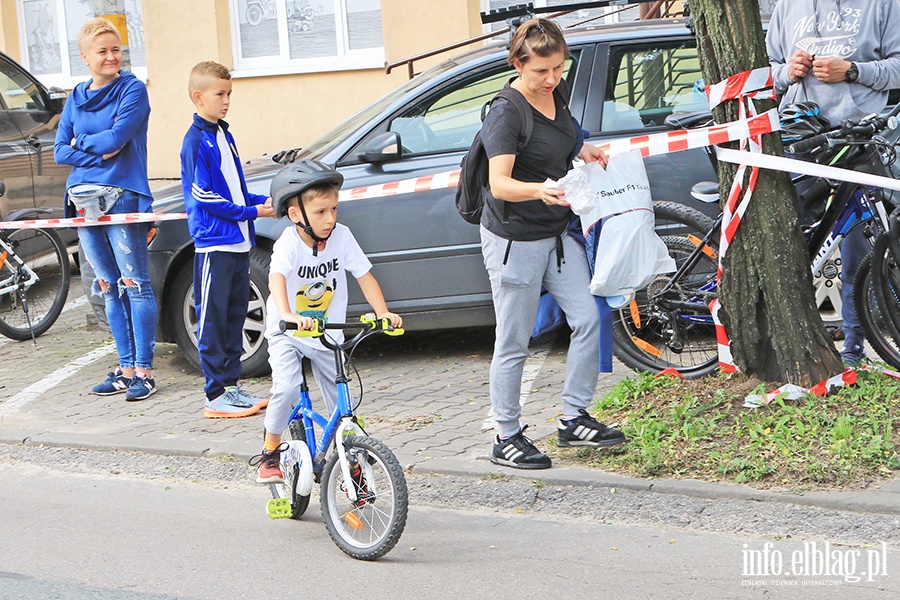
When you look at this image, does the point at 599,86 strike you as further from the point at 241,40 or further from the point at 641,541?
the point at 241,40

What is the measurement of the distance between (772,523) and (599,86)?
10.9 feet

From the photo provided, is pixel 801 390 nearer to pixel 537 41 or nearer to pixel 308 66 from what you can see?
pixel 537 41

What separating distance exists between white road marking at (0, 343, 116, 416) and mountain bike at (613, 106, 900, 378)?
3.57 m

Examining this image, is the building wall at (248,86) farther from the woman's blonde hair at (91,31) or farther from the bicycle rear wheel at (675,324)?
the bicycle rear wheel at (675,324)

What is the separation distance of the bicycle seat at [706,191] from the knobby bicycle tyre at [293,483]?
270 cm

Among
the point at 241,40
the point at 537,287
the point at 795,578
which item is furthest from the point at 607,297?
the point at 241,40

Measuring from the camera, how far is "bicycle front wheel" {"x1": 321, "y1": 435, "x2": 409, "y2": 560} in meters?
4.55

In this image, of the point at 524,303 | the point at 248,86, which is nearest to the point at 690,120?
the point at 524,303

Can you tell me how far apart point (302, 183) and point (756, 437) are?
2186 millimetres

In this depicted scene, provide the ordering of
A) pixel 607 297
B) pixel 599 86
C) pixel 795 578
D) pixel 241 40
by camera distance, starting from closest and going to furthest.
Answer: pixel 795 578, pixel 607 297, pixel 599 86, pixel 241 40

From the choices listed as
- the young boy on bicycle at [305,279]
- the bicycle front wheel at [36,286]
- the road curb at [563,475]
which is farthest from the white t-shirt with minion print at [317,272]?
the bicycle front wheel at [36,286]

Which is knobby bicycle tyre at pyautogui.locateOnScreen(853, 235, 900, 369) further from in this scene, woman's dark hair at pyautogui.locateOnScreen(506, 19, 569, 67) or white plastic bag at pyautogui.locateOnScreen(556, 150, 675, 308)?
woman's dark hair at pyautogui.locateOnScreen(506, 19, 569, 67)

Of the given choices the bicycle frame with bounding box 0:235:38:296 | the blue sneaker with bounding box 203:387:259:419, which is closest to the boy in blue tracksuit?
the blue sneaker with bounding box 203:387:259:419

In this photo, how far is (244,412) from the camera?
6.91m
